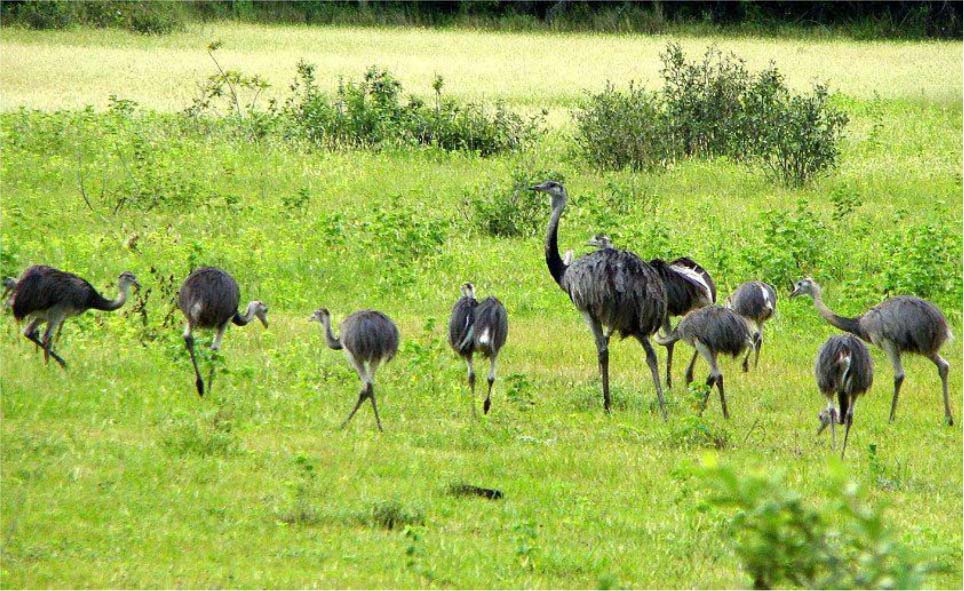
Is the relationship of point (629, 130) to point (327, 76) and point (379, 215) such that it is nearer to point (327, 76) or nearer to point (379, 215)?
point (379, 215)

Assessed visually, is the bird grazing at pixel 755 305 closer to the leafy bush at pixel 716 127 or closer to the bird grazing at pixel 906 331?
the bird grazing at pixel 906 331

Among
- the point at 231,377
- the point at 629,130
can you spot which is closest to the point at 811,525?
the point at 231,377

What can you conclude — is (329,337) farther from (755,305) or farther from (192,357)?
(755,305)

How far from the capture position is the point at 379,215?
16.6m

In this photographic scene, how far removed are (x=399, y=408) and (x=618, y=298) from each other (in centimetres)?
206

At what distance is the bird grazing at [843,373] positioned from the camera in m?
10.2

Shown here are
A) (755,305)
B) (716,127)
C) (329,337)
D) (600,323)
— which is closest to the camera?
(329,337)

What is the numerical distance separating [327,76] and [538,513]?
31203mm

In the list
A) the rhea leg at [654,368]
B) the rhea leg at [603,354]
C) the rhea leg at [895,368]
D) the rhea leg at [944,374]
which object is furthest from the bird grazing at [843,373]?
the rhea leg at [603,354]

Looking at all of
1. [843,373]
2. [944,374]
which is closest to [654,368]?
[843,373]

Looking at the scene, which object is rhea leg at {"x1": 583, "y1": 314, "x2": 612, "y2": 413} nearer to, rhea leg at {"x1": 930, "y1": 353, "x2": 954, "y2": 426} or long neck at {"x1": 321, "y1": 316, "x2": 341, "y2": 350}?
long neck at {"x1": 321, "y1": 316, "x2": 341, "y2": 350}

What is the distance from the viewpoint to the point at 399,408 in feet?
36.5

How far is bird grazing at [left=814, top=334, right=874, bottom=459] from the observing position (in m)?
10.2

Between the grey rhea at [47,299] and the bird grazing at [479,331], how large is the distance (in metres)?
3.13
